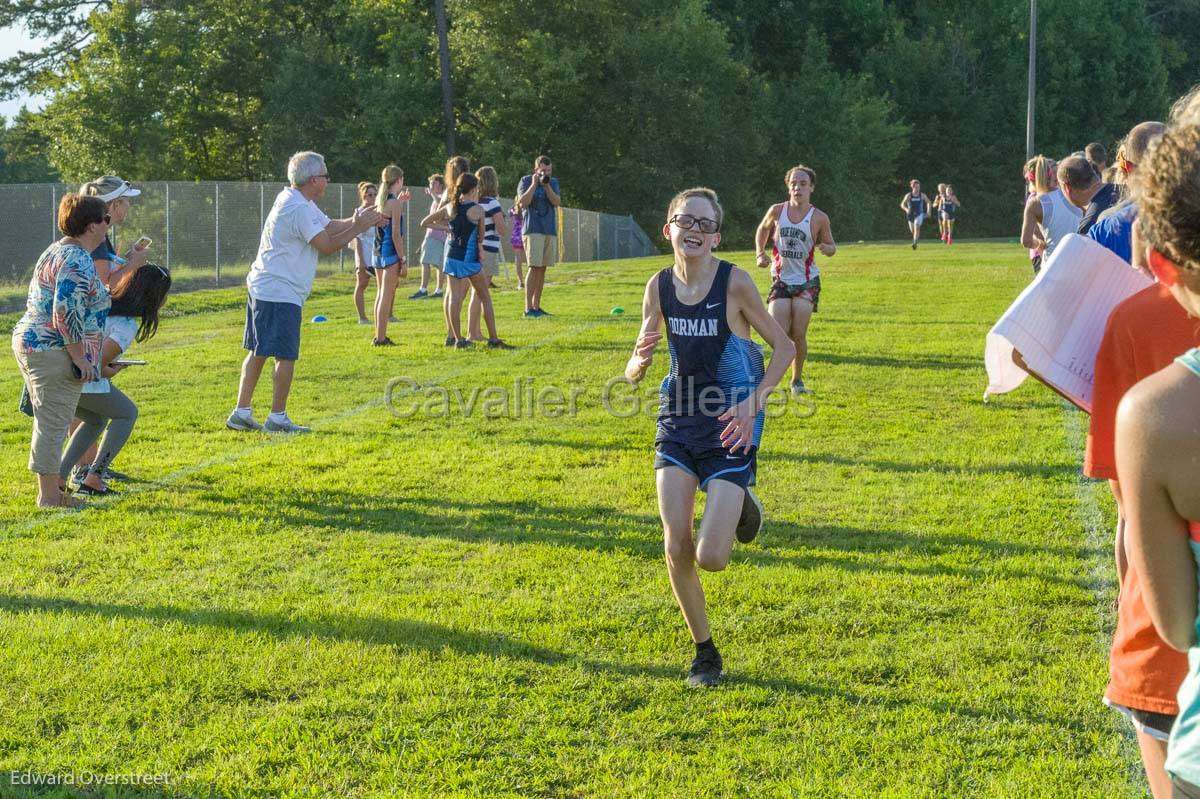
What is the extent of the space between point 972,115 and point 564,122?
21.9 meters

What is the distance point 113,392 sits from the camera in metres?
7.75

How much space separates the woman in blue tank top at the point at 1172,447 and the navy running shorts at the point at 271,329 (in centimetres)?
817

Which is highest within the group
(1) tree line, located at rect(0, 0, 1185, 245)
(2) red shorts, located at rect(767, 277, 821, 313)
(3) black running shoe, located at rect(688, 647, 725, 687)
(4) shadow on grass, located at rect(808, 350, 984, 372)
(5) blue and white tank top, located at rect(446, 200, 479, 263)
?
(1) tree line, located at rect(0, 0, 1185, 245)

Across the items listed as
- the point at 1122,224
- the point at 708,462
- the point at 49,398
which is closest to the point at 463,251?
the point at 49,398

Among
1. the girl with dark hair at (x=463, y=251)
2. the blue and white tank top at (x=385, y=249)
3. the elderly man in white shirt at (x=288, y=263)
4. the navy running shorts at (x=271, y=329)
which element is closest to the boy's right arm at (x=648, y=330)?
the elderly man in white shirt at (x=288, y=263)

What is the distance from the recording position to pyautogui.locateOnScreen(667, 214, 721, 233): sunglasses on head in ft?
16.5

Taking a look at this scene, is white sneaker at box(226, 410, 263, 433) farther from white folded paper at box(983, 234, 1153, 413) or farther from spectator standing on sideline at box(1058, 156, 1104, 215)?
white folded paper at box(983, 234, 1153, 413)

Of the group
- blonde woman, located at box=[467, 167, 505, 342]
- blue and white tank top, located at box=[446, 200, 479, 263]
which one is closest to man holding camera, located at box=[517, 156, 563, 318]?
blonde woman, located at box=[467, 167, 505, 342]

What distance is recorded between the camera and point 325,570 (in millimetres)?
6301

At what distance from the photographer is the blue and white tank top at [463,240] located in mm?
14062

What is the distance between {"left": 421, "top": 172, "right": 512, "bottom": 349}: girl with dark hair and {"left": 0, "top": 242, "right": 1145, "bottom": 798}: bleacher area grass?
3763mm

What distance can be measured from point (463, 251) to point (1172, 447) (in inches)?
493

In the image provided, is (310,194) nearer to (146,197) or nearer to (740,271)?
(740,271)

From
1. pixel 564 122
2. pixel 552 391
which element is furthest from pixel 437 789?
pixel 564 122
